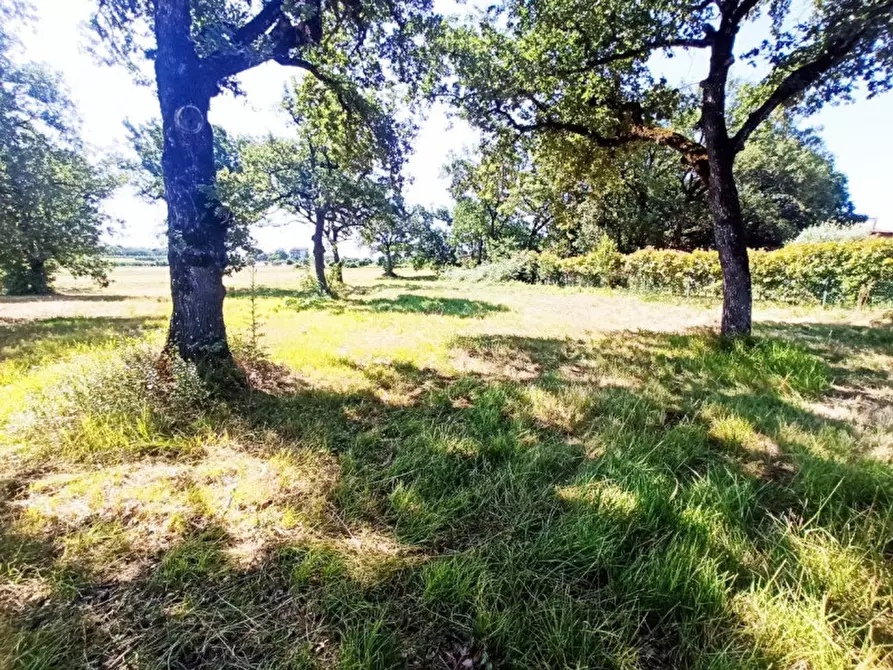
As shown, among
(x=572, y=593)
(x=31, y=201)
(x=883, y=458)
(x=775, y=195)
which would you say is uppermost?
(x=775, y=195)

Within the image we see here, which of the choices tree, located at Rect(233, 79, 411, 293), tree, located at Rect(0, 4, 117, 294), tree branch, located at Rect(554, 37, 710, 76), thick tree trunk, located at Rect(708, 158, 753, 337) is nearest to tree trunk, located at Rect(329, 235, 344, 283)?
tree, located at Rect(233, 79, 411, 293)

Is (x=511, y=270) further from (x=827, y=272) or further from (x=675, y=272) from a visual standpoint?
(x=827, y=272)

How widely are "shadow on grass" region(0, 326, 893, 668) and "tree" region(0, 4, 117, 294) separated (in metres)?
11.4

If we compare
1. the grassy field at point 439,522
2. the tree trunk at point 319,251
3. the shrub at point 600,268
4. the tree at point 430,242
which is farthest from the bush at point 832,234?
the tree at point 430,242

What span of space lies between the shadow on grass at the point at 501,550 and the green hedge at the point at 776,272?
43.6 ft

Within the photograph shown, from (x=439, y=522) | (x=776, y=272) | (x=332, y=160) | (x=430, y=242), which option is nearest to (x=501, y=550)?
(x=439, y=522)

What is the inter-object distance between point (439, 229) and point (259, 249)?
4276 centimetres

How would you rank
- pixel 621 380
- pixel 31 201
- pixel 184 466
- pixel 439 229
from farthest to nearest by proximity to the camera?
pixel 439 229, pixel 31 201, pixel 621 380, pixel 184 466

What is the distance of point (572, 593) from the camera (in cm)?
180

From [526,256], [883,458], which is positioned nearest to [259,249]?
[883,458]

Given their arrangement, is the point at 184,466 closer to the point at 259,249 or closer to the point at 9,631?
the point at 9,631

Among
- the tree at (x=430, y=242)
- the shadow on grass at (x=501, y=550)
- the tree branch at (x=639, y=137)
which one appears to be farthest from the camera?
the tree at (x=430, y=242)

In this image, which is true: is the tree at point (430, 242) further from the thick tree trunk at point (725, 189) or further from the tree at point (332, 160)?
the thick tree trunk at point (725, 189)

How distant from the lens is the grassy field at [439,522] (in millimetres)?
1539
